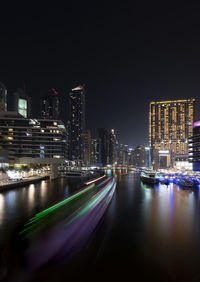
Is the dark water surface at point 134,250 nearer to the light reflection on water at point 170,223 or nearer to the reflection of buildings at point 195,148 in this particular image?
the light reflection on water at point 170,223

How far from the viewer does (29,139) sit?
313ft

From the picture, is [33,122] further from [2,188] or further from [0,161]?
[2,188]

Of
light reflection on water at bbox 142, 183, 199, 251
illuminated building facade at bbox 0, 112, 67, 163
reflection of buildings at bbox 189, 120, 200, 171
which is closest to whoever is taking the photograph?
light reflection on water at bbox 142, 183, 199, 251

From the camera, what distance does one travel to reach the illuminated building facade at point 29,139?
93938mm

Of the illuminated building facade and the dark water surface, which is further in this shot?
the illuminated building facade

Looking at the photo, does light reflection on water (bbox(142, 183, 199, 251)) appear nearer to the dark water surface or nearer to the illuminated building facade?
the dark water surface

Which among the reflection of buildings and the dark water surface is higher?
the reflection of buildings

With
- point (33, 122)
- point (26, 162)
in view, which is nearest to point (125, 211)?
point (26, 162)

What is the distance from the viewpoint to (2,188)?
4422 cm

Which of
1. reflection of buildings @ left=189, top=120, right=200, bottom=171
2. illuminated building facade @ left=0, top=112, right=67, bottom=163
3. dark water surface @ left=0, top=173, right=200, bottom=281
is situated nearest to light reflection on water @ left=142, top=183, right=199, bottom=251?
dark water surface @ left=0, top=173, right=200, bottom=281

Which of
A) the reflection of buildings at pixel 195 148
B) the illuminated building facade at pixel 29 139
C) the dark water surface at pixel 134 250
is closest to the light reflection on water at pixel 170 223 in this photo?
the dark water surface at pixel 134 250

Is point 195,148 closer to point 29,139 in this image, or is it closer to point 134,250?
point 29,139

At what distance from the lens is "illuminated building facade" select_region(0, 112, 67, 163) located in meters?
93.9

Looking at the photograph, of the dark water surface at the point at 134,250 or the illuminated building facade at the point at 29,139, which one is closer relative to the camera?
the dark water surface at the point at 134,250
